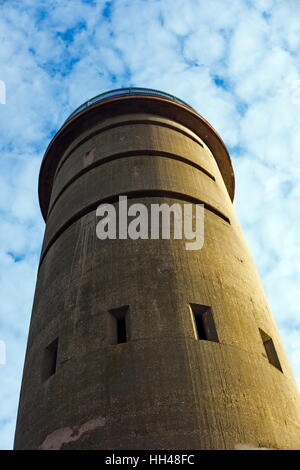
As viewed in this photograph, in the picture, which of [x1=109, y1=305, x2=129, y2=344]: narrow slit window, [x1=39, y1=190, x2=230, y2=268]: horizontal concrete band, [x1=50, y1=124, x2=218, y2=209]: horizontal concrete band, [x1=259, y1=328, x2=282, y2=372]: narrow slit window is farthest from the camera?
[x1=50, y1=124, x2=218, y2=209]: horizontal concrete band

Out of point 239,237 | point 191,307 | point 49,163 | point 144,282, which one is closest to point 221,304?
point 191,307

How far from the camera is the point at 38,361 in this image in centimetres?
948

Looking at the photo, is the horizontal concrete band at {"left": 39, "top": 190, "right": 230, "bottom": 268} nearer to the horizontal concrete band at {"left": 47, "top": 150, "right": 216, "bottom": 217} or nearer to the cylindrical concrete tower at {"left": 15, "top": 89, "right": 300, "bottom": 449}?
the cylindrical concrete tower at {"left": 15, "top": 89, "right": 300, "bottom": 449}

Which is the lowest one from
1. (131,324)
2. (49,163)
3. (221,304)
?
(131,324)

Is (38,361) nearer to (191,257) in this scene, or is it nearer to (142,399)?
(142,399)

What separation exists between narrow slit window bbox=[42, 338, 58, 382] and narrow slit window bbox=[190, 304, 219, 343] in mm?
2737

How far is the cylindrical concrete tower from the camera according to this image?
23.7ft

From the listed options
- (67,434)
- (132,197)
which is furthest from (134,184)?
(67,434)

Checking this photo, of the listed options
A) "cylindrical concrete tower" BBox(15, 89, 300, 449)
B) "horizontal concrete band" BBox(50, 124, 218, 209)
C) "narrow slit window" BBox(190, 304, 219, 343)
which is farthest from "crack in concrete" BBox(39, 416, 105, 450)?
"horizontal concrete band" BBox(50, 124, 218, 209)

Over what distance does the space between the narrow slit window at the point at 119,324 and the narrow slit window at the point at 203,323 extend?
1242mm

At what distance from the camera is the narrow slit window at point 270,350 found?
366 inches

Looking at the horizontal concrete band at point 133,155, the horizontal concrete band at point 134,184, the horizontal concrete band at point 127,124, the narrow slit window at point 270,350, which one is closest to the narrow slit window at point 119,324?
the narrow slit window at point 270,350

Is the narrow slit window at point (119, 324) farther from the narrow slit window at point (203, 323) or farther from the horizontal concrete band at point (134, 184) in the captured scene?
the horizontal concrete band at point (134, 184)

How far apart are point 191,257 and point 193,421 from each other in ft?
12.2
